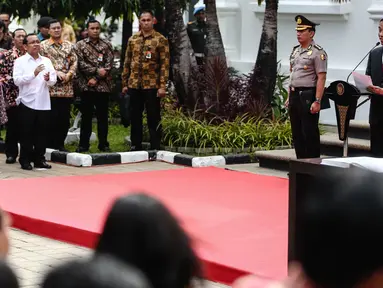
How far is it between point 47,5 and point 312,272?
15.7 m

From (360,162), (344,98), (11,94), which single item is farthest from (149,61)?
(360,162)

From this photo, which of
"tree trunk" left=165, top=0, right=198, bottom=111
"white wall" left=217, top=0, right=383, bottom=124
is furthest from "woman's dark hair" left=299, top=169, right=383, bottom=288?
"white wall" left=217, top=0, right=383, bottom=124

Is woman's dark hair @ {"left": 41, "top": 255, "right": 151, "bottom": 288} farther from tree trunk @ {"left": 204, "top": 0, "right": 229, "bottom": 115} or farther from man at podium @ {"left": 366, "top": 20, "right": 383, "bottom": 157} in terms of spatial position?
tree trunk @ {"left": 204, "top": 0, "right": 229, "bottom": 115}

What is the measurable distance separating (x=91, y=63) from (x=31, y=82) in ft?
6.34

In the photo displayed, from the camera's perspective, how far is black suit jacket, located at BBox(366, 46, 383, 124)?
34.3 ft

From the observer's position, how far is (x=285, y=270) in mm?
6953

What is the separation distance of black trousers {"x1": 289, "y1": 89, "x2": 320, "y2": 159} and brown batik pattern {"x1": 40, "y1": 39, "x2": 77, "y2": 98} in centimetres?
332

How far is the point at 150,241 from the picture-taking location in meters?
2.40

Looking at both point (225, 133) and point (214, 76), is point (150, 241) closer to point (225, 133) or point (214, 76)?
point (225, 133)

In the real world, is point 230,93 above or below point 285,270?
above

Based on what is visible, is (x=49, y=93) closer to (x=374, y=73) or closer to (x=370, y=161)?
(x=374, y=73)

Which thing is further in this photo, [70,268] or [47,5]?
[47,5]

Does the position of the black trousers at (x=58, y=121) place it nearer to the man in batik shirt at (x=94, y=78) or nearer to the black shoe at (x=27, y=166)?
the man in batik shirt at (x=94, y=78)

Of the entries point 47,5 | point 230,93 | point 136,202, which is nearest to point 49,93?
point 230,93
